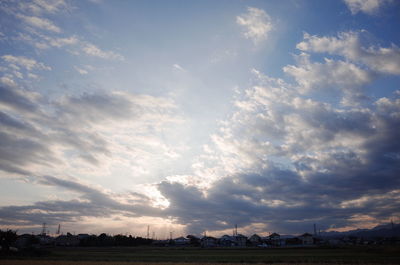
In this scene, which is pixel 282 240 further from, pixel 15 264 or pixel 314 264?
pixel 15 264

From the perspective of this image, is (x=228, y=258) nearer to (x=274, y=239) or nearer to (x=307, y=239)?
(x=307, y=239)

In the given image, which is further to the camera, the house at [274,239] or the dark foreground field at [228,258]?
the house at [274,239]

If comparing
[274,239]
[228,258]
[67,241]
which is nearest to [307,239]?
[274,239]

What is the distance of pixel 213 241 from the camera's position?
18288 cm

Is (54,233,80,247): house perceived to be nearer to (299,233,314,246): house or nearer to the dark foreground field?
the dark foreground field

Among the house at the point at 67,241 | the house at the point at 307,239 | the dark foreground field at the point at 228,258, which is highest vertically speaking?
the dark foreground field at the point at 228,258

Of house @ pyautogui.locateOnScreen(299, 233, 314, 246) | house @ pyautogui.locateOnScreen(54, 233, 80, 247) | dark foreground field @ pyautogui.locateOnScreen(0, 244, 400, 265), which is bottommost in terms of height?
house @ pyautogui.locateOnScreen(54, 233, 80, 247)

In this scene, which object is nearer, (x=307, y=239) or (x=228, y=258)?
(x=228, y=258)

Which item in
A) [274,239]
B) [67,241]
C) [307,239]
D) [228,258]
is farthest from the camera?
[274,239]

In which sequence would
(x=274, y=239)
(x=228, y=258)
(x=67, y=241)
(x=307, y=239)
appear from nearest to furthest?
(x=228, y=258) → (x=67, y=241) → (x=307, y=239) → (x=274, y=239)

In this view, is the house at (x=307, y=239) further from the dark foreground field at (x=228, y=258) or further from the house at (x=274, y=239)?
the dark foreground field at (x=228, y=258)

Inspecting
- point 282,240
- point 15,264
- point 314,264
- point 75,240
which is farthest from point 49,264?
point 282,240

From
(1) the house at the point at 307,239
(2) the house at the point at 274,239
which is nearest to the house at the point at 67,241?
(2) the house at the point at 274,239

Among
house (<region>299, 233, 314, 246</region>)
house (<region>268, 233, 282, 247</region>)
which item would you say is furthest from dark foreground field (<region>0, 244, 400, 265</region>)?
house (<region>268, 233, 282, 247</region>)
